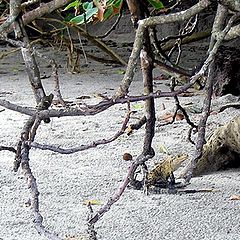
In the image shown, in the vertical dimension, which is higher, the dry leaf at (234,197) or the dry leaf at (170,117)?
the dry leaf at (234,197)

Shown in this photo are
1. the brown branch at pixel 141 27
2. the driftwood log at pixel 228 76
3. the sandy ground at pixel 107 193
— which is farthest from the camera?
the driftwood log at pixel 228 76

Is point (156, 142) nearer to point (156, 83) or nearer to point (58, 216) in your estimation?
point (58, 216)

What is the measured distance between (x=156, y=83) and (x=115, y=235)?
292cm

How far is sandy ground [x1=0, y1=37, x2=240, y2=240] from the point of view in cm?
181

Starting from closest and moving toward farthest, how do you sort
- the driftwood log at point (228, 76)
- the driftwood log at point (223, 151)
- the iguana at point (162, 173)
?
the iguana at point (162, 173) < the driftwood log at point (223, 151) < the driftwood log at point (228, 76)

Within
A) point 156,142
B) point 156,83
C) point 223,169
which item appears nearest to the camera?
point 223,169

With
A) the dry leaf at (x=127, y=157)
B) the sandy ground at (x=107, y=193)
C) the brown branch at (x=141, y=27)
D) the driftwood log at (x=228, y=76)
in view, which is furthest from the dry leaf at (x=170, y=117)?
the brown branch at (x=141, y=27)

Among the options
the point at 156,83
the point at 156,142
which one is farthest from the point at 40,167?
the point at 156,83

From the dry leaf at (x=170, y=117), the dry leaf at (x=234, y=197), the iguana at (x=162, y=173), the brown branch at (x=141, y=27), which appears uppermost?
the brown branch at (x=141, y=27)

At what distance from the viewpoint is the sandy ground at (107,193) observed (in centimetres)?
181

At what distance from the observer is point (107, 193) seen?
212 cm

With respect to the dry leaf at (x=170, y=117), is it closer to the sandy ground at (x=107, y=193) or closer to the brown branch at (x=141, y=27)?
the sandy ground at (x=107, y=193)

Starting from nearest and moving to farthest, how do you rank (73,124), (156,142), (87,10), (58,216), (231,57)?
(87,10) → (58,216) → (156,142) → (73,124) → (231,57)

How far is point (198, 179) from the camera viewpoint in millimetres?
2312
